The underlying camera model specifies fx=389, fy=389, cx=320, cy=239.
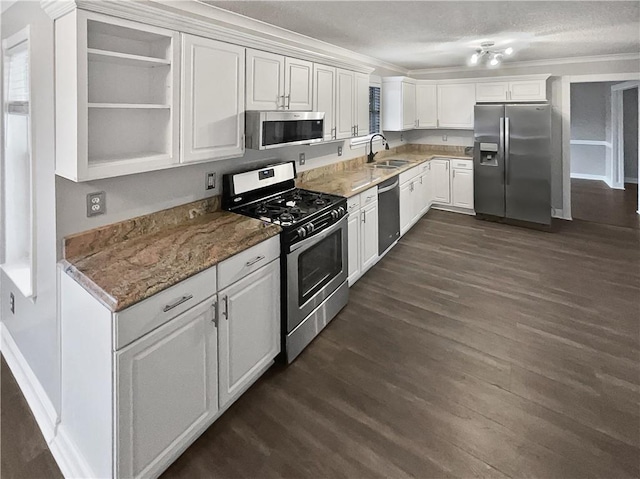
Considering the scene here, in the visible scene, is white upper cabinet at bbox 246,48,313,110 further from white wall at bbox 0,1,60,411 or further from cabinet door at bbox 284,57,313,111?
white wall at bbox 0,1,60,411

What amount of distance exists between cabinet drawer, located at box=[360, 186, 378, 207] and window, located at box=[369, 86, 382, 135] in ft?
6.40

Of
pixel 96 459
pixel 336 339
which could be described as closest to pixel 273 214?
pixel 336 339

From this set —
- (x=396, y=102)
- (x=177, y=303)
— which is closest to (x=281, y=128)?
(x=177, y=303)

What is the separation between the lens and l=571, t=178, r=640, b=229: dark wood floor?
19.6ft

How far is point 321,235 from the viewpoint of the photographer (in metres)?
2.83

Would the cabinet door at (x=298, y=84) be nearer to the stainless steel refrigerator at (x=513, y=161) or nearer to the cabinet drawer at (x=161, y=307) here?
the cabinet drawer at (x=161, y=307)

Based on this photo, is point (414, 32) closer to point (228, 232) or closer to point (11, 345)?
point (228, 232)

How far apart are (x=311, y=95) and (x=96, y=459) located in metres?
2.94

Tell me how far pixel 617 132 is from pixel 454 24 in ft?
21.6

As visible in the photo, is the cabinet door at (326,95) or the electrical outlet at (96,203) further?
the cabinet door at (326,95)

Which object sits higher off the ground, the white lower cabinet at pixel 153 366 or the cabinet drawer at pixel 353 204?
the cabinet drawer at pixel 353 204

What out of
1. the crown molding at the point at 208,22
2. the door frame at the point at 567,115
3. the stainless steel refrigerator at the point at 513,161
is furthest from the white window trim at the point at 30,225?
→ the door frame at the point at 567,115

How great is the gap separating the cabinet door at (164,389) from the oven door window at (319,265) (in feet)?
2.77

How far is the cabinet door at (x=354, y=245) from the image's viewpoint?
3.54 m
